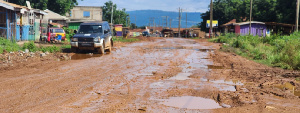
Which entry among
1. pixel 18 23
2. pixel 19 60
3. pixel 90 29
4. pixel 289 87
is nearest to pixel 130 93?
pixel 289 87

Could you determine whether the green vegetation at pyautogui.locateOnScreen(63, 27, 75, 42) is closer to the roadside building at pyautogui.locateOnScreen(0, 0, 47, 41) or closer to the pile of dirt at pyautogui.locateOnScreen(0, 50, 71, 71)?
the roadside building at pyautogui.locateOnScreen(0, 0, 47, 41)

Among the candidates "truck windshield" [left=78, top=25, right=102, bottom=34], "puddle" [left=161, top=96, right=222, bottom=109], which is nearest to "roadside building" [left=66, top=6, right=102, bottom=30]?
"truck windshield" [left=78, top=25, right=102, bottom=34]

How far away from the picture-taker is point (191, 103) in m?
6.07

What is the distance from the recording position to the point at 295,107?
571cm

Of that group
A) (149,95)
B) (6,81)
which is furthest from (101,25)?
(149,95)

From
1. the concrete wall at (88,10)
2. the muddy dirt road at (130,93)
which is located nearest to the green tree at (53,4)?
the concrete wall at (88,10)

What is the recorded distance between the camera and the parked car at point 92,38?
1694 centimetres

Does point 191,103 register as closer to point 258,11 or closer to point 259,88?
point 259,88

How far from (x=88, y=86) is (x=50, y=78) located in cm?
172

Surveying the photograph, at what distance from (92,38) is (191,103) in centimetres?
1168

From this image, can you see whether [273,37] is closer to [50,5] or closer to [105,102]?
[105,102]

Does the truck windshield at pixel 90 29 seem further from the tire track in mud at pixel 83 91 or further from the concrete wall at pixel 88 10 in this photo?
the concrete wall at pixel 88 10

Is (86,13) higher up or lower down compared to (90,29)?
higher up

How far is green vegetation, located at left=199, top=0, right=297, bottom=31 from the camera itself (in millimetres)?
41916
